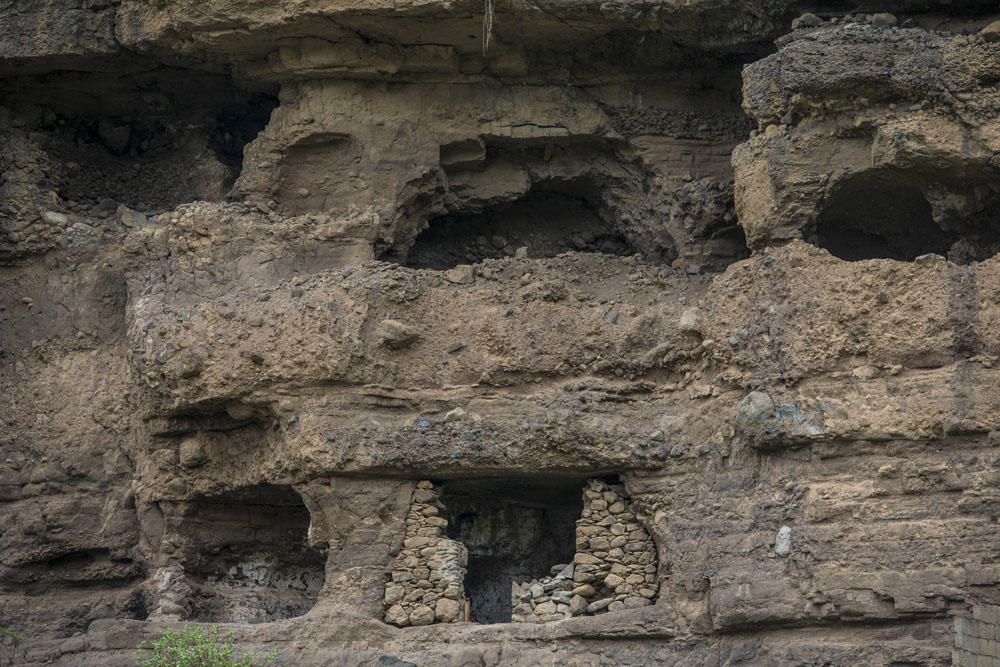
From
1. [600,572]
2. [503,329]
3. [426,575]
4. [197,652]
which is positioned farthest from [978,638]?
[197,652]

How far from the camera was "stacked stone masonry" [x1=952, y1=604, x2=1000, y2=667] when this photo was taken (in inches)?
485

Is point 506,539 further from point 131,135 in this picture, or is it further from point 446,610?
point 131,135

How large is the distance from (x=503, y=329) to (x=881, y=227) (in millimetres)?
3099

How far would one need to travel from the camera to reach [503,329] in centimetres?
1482

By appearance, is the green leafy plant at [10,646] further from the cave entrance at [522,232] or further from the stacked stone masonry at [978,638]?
the stacked stone masonry at [978,638]

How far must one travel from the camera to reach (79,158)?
1719 cm

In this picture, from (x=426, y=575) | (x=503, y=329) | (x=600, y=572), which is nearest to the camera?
(x=600, y=572)

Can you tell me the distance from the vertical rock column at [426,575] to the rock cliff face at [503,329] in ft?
0.10

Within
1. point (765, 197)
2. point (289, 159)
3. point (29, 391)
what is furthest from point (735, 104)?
point (29, 391)

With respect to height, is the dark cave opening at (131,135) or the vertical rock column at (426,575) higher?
the dark cave opening at (131,135)

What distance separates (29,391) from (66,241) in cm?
133

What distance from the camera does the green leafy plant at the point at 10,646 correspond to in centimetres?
1480

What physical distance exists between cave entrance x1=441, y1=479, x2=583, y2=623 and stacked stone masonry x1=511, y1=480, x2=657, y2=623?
0.89 metres

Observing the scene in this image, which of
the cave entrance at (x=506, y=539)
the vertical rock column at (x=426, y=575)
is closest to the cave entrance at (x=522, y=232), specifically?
the cave entrance at (x=506, y=539)
